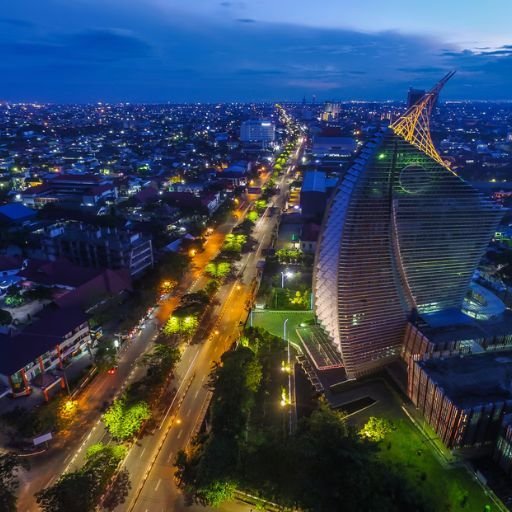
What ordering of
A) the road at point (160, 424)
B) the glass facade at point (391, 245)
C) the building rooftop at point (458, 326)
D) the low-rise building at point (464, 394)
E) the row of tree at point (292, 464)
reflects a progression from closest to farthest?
the row of tree at point (292, 464)
the road at point (160, 424)
the low-rise building at point (464, 394)
the glass facade at point (391, 245)
the building rooftop at point (458, 326)

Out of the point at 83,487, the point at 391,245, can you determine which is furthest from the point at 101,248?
the point at 391,245

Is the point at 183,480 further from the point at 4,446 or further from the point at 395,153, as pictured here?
the point at 395,153

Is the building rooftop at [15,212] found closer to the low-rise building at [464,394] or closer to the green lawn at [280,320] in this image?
the green lawn at [280,320]

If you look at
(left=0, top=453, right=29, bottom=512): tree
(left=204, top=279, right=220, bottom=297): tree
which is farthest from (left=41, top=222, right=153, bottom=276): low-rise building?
(left=0, top=453, right=29, bottom=512): tree

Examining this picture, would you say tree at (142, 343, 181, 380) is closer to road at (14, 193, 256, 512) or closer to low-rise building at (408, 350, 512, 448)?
road at (14, 193, 256, 512)

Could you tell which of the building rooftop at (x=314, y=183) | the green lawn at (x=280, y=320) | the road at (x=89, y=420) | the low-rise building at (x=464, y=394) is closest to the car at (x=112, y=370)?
the road at (x=89, y=420)

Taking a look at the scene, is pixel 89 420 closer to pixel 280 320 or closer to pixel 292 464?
pixel 292 464
